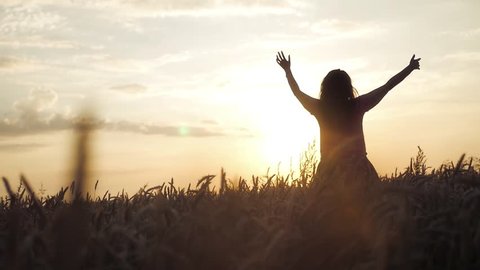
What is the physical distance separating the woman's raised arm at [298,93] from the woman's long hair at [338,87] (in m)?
0.34

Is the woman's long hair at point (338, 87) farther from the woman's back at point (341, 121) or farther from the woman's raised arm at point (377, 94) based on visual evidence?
the woman's raised arm at point (377, 94)

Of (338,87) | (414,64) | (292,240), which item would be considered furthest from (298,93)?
(292,240)

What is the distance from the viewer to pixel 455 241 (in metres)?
3.36

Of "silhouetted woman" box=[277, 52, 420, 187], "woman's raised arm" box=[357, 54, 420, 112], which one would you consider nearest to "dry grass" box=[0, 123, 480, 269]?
"silhouetted woman" box=[277, 52, 420, 187]

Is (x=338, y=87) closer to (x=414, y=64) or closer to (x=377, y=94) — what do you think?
(x=377, y=94)

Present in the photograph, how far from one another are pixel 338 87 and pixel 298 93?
0.89 m

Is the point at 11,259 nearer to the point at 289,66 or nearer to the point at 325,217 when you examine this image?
the point at 325,217

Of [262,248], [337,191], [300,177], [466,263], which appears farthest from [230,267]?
[300,177]

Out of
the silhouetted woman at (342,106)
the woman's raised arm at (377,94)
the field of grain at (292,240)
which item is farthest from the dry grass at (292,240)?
the woman's raised arm at (377,94)

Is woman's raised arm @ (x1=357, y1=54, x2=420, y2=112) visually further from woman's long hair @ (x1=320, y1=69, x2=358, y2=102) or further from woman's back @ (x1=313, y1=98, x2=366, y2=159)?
woman's long hair @ (x1=320, y1=69, x2=358, y2=102)

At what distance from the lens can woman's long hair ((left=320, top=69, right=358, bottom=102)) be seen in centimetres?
964

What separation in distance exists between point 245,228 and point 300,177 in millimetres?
3908

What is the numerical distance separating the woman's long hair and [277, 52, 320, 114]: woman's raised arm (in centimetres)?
34

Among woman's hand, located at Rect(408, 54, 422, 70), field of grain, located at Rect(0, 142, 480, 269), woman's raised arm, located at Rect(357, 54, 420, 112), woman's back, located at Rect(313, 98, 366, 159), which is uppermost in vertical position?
woman's hand, located at Rect(408, 54, 422, 70)
